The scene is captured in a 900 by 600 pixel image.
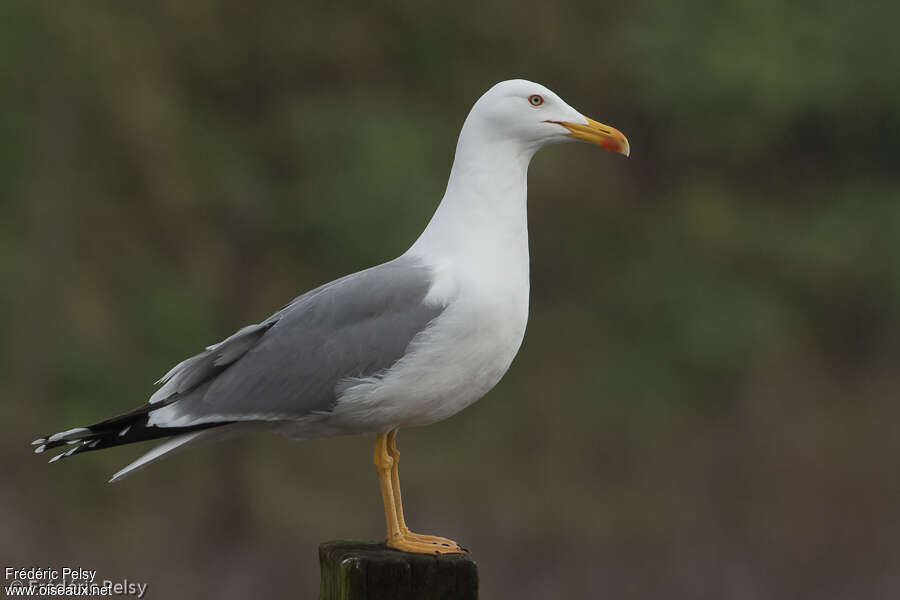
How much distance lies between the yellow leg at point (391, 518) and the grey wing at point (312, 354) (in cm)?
23

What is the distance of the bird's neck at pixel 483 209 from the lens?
338cm

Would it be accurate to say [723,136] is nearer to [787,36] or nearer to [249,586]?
[787,36]

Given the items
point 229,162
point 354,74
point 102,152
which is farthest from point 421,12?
point 102,152

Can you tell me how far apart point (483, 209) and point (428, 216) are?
555 cm

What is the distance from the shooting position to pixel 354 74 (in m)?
10.4

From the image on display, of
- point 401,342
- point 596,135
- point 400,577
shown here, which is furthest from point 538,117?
point 400,577

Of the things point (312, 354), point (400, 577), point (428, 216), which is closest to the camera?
point (400, 577)

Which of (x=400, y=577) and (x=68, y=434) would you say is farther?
(x=68, y=434)

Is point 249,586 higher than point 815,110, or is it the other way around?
point 815,110

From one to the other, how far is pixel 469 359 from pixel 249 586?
3226 millimetres

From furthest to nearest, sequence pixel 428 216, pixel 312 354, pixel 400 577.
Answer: pixel 428 216, pixel 312 354, pixel 400 577

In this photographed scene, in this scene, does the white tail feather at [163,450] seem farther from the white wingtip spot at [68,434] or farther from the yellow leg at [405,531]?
the yellow leg at [405,531]

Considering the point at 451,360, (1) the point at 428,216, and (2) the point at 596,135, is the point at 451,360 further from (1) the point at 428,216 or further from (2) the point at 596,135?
(1) the point at 428,216

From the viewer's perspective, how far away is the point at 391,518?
330cm
